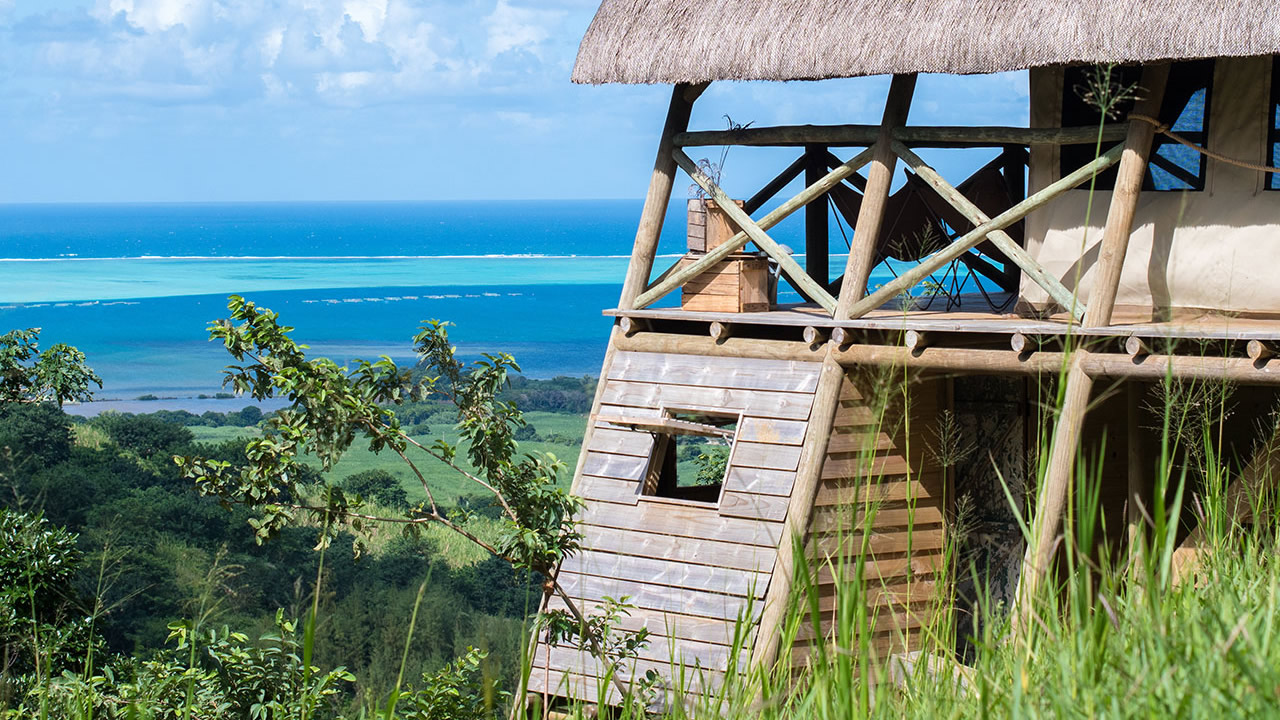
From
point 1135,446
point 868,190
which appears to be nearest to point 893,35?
point 868,190

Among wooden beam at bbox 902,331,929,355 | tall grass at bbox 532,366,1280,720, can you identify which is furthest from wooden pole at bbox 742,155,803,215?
tall grass at bbox 532,366,1280,720

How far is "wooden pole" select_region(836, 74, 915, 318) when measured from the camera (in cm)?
816

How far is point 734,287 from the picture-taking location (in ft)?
28.9

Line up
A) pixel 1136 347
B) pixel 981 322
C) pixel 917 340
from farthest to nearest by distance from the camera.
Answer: pixel 917 340, pixel 981 322, pixel 1136 347

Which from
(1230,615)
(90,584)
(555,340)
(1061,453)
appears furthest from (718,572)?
(555,340)

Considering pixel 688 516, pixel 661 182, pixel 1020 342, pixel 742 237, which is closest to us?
pixel 1020 342

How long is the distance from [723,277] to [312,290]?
9302 centimetres

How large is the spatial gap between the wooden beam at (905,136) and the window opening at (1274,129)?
0.86m

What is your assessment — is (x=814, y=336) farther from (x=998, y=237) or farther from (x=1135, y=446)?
(x=1135, y=446)

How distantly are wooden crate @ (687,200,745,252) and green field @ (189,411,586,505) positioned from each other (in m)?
31.3

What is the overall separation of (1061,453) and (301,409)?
3.81 m

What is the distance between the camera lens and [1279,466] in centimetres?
757

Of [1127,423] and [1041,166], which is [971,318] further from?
[1127,423]

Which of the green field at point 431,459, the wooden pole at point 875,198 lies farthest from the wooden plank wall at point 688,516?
the green field at point 431,459
